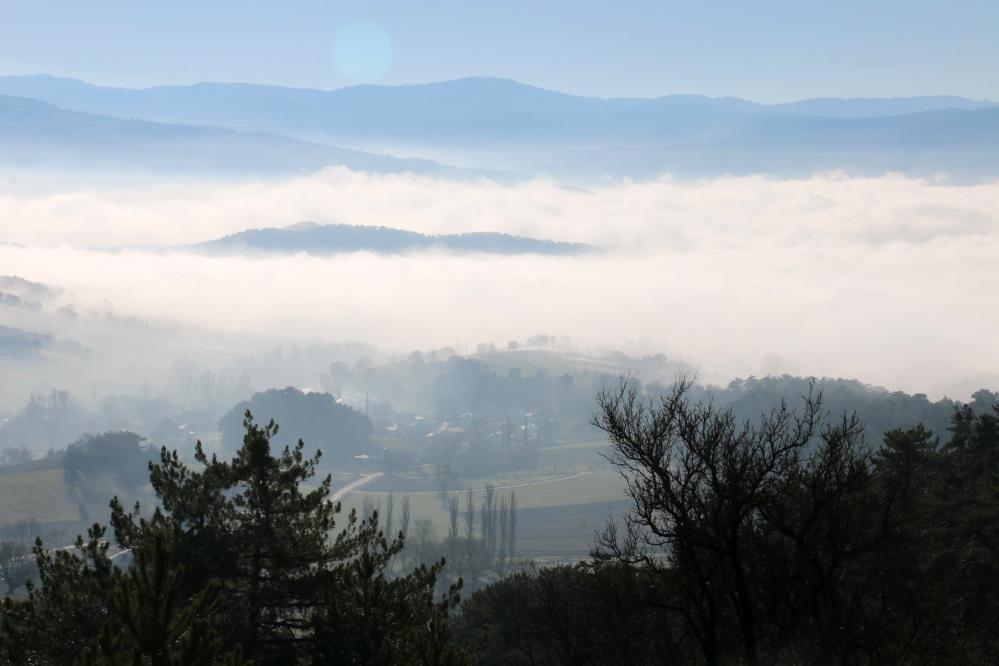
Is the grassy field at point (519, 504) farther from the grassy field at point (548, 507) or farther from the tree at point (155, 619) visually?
the tree at point (155, 619)

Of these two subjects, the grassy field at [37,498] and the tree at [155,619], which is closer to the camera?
the tree at [155,619]

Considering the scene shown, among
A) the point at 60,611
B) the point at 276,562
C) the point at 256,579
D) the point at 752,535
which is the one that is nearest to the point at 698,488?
the point at 752,535

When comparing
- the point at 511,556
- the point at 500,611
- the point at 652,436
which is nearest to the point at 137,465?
the point at 511,556

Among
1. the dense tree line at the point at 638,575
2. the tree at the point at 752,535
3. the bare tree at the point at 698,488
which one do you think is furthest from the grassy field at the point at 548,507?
the bare tree at the point at 698,488

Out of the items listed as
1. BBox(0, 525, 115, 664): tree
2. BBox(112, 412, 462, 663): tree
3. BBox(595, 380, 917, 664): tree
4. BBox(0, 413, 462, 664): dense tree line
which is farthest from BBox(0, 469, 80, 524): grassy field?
BBox(595, 380, 917, 664): tree

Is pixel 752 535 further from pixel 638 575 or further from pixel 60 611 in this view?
pixel 60 611

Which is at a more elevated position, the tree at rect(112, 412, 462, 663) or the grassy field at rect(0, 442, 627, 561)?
the tree at rect(112, 412, 462, 663)

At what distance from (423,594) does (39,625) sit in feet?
29.9

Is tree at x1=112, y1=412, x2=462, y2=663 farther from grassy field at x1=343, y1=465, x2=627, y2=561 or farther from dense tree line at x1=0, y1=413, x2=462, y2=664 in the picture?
grassy field at x1=343, y1=465, x2=627, y2=561

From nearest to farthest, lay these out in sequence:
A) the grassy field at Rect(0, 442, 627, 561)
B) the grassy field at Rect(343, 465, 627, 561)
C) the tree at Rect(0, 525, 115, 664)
Answer: the tree at Rect(0, 525, 115, 664)
the grassy field at Rect(343, 465, 627, 561)
the grassy field at Rect(0, 442, 627, 561)

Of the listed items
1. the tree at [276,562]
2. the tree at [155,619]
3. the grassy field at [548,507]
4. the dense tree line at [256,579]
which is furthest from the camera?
the grassy field at [548,507]

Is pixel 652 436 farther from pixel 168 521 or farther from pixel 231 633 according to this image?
pixel 168 521

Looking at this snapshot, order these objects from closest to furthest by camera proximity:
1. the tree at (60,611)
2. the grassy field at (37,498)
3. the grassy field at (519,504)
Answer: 1. the tree at (60,611)
2. the grassy field at (519,504)
3. the grassy field at (37,498)

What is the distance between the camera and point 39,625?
2333 centimetres
